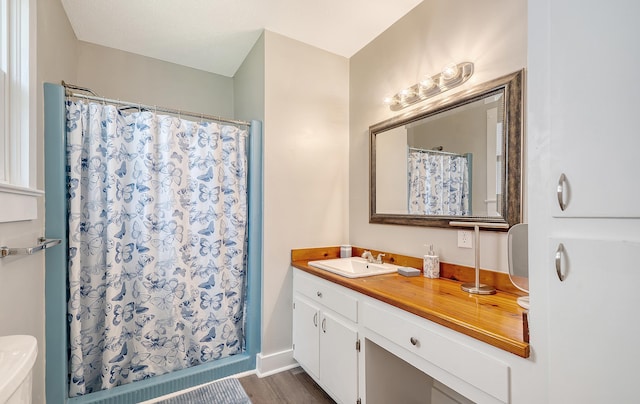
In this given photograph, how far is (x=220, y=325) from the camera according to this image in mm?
2072

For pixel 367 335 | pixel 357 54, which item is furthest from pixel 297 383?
pixel 357 54

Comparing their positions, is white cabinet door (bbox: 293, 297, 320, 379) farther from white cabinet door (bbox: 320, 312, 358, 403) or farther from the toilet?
the toilet

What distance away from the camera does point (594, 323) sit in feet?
2.26

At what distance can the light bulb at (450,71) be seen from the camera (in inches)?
62.4

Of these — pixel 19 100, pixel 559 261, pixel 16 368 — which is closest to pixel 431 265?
pixel 559 261

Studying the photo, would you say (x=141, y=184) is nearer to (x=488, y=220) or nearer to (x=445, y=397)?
(x=488, y=220)

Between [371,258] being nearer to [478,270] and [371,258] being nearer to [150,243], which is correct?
[478,270]

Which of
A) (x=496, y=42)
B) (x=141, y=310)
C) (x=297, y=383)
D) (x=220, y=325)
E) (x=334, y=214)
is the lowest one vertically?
(x=297, y=383)

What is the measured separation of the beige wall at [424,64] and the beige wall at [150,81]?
1396mm

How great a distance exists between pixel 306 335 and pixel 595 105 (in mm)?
1850

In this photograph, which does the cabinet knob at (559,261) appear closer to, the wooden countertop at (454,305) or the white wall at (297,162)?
the wooden countertop at (454,305)

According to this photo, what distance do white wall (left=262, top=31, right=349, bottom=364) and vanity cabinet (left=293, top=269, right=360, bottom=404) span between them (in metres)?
0.18

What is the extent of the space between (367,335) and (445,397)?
0.64 meters

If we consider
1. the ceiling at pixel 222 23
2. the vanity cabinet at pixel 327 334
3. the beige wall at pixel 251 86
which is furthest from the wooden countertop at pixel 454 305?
the ceiling at pixel 222 23
